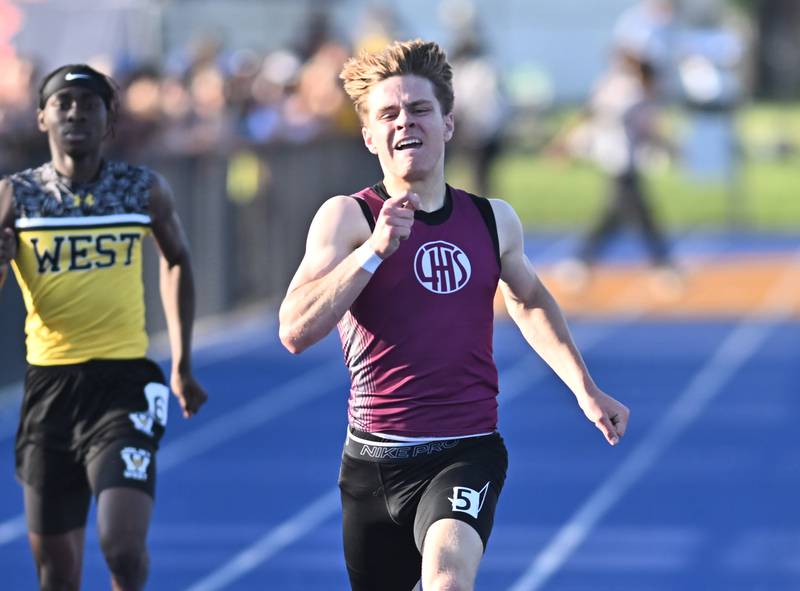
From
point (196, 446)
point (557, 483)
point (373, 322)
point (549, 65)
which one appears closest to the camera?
point (373, 322)

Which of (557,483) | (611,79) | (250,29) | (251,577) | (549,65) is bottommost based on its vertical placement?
(251,577)

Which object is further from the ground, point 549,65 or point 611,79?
point 549,65

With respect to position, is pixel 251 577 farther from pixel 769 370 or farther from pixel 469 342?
pixel 769 370

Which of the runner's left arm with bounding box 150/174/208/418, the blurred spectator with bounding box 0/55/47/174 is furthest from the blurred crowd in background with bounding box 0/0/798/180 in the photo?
the runner's left arm with bounding box 150/174/208/418

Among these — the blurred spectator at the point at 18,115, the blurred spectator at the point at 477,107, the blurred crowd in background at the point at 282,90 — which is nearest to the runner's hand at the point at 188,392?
the blurred spectator at the point at 18,115

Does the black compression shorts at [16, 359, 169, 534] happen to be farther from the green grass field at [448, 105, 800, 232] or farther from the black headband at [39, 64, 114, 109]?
the green grass field at [448, 105, 800, 232]

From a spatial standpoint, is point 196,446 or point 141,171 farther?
point 196,446

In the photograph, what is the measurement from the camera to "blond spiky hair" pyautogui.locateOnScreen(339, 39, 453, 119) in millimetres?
5930

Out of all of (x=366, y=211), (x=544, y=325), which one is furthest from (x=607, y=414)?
(x=366, y=211)

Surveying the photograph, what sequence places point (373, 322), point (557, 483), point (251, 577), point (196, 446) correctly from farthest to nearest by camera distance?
point (196, 446)
point (557, 483)
point (251, 577)
point (373, 322)

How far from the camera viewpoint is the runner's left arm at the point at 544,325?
20.1 feet

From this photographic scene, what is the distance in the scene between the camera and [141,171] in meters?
7.27

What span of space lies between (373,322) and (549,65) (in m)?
46.0

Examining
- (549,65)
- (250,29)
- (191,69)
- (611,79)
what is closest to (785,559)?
(611,79)
